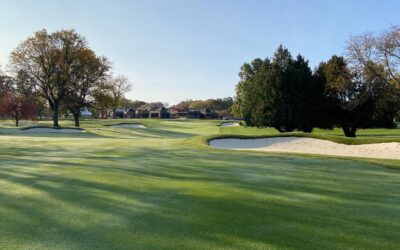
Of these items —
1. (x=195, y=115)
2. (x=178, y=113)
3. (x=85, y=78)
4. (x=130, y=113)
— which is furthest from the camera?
(x=178, y=113)

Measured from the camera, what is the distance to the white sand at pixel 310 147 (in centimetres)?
2125

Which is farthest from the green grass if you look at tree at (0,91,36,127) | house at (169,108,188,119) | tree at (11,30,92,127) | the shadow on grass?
house at (169,108,188,119)

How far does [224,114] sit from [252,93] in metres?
118

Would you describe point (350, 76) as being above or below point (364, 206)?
above

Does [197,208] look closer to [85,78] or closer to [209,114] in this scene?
[85,78]

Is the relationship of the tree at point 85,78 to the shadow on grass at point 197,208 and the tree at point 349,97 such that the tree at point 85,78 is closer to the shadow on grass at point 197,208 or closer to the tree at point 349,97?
the tree at point 349,97

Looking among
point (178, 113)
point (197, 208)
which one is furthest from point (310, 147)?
point (178, 113)

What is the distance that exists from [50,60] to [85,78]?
591 cm

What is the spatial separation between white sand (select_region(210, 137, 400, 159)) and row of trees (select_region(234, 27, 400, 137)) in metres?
19.5

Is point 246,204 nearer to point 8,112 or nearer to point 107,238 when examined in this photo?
point 107,238

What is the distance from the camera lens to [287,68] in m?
46.6

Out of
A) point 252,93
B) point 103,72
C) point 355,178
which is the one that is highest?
point 103,72

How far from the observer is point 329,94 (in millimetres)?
46188

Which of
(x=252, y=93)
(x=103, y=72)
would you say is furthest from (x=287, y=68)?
(x=103, y=72)
